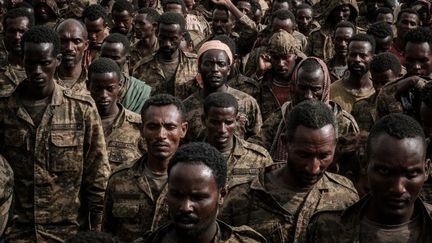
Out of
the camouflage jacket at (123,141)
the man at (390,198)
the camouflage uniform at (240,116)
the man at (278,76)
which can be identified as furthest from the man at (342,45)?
the man at (390,198)

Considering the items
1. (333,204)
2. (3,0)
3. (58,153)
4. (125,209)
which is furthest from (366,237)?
(3,0)

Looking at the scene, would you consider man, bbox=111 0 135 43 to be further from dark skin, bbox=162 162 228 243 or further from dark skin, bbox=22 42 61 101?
dark skin, bbox=162 162 228 243

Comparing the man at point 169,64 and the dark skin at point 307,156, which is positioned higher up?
the dark skin at point 307,156

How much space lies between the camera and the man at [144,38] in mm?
9484

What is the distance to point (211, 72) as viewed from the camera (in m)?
6.86

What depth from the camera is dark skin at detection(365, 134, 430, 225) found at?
335cm

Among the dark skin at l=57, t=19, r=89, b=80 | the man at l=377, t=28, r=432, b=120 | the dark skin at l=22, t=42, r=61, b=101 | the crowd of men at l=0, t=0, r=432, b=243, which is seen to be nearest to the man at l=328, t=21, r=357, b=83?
the crowd of men at l=0, t=0, r=432, b=243

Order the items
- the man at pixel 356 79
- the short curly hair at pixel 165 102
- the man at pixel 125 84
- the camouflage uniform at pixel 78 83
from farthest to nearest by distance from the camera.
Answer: the man at pixel 356 79 → the man at pixel 125 84 → the camouflage uniform at pixel 78 83 → the short curly hair at pixel 165 102

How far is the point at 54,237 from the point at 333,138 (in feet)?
7.52

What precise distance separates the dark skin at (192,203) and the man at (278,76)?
3752mm

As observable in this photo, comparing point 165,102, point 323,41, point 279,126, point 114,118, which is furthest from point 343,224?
point 323,41

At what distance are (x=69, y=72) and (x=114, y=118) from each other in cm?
116

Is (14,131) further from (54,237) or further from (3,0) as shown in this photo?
(3,0)

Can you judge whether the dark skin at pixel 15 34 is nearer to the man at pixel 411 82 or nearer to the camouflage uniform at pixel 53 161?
the camouflage uniform at pixel 53 161
